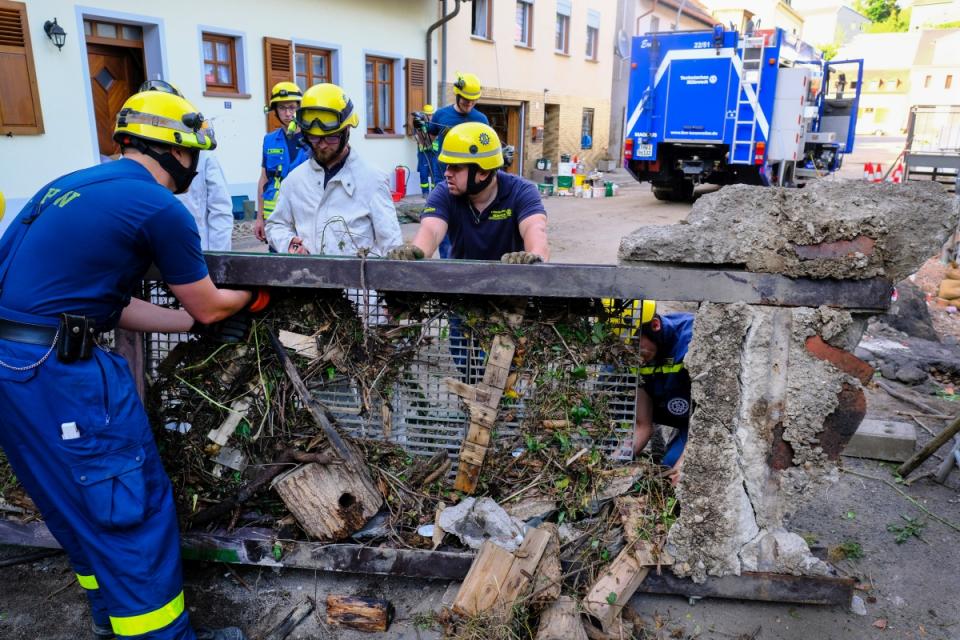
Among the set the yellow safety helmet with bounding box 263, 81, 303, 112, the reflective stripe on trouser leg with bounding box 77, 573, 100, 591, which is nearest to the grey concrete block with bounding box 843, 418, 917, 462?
the reflective stripe on trouser leg with bounding box 77, 573, 100, 591

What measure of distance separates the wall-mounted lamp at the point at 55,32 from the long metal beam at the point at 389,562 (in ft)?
25.7

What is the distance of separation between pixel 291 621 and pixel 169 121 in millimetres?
1940

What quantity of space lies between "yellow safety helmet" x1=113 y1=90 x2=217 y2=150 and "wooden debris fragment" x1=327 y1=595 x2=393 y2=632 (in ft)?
5.98

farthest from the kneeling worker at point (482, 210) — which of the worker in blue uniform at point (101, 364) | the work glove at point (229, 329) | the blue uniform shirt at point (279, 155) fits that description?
the blue uniform shirt at point (279, 155)

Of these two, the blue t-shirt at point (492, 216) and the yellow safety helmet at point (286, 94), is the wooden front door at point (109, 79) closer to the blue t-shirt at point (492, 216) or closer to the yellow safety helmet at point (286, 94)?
the yellow safety helmet at point (286, 94)

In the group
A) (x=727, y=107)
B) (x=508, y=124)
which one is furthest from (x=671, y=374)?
(x=508, y=124)

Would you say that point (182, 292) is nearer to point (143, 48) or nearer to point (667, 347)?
point (667, 347)

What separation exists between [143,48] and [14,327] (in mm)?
9554

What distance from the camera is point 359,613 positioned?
273 cm

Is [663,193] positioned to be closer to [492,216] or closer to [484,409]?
[492,216]

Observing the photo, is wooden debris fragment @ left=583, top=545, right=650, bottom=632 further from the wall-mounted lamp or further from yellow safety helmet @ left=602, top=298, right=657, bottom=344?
the wall-mounted lamp

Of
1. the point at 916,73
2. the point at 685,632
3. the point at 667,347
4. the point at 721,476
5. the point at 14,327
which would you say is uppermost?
the point at 916,73

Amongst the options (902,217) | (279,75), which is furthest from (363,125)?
(902,217)

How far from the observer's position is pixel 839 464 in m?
2.64
